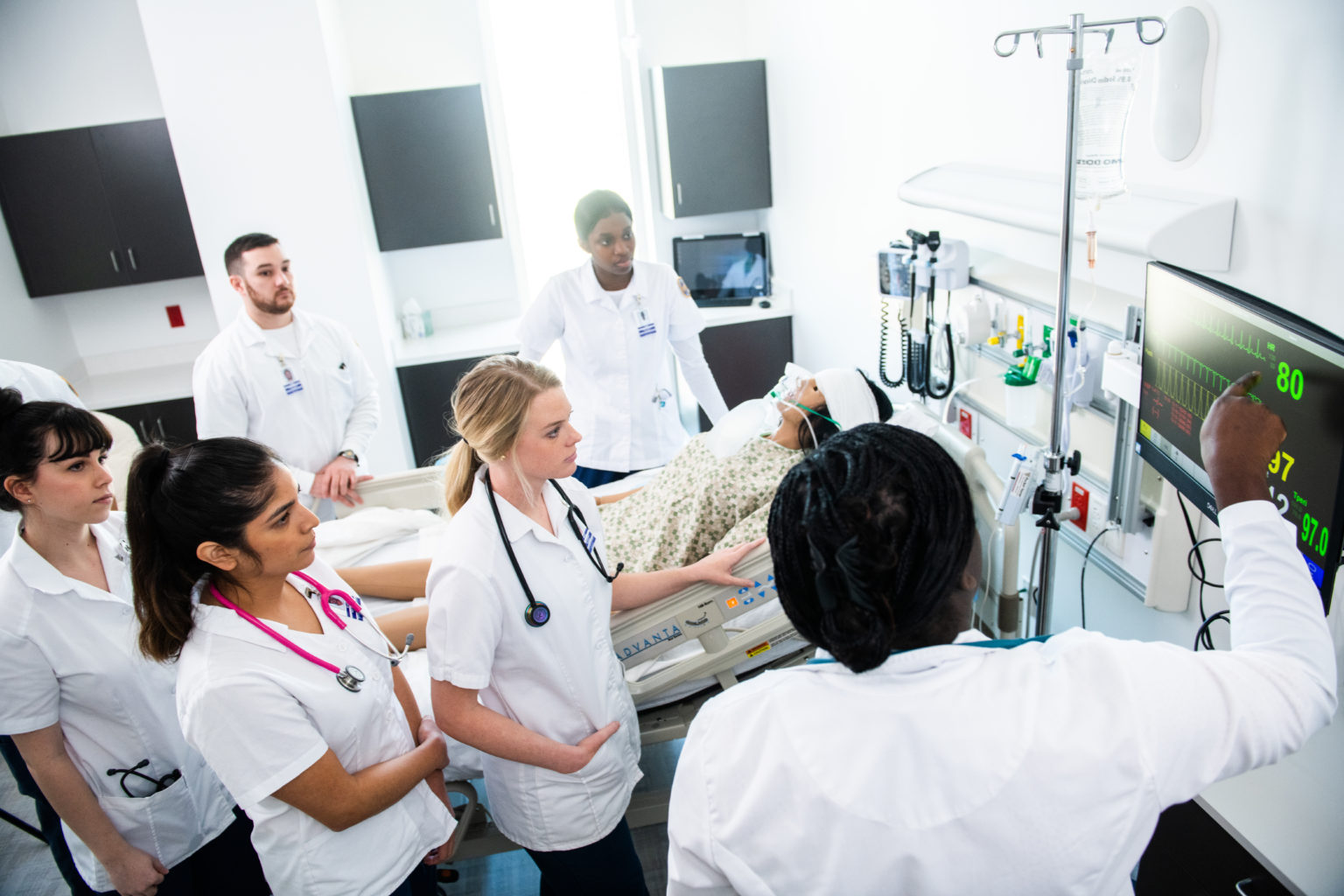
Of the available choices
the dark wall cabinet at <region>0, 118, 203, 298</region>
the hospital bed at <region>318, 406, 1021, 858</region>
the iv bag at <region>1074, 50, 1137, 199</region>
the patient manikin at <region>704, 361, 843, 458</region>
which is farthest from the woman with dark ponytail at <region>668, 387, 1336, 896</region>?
the dark wall cabinet at <region>0, 118, 203, 298</region>

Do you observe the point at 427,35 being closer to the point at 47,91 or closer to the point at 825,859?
the point at 47,91

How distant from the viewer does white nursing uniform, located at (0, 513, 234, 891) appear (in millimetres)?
1360

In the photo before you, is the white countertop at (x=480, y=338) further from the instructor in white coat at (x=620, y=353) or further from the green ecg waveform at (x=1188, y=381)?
the green ecg waveform at (x=1188, y=381)

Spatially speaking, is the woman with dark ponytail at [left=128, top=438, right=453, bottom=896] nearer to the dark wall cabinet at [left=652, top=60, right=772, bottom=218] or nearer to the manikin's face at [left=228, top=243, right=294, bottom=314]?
the manikin's face at [left=228, top=243, right=294, bottom=314]

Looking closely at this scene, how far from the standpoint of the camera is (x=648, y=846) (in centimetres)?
216

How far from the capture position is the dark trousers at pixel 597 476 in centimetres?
298

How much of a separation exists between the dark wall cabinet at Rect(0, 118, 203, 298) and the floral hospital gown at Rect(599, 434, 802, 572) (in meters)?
2.98

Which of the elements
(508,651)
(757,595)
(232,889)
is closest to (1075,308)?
(757,595)

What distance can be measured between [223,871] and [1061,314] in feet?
6.12

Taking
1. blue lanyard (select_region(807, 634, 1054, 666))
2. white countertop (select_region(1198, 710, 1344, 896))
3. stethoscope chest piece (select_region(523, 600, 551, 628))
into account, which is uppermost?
blue lanyard (select_region(807, 634, 1054, 666))

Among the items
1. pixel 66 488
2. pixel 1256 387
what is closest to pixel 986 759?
pixel 1256 387

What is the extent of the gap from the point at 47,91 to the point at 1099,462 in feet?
15.1

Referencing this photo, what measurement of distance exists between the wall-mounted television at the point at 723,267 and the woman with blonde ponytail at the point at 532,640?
3028 millimetres

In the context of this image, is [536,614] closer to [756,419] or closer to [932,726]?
[932,726]
